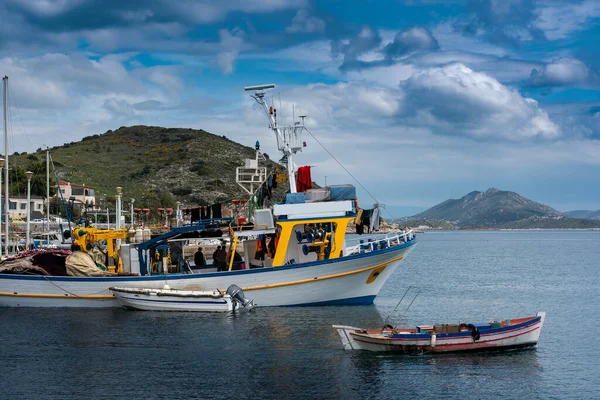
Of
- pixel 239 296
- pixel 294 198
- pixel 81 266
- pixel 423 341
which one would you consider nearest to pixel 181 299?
pixel 239 296

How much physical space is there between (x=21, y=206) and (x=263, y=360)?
7786 cm

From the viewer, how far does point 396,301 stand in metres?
35.6

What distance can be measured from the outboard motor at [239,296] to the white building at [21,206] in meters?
64.8

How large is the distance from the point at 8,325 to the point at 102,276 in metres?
4.79

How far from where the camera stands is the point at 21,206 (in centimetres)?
9056

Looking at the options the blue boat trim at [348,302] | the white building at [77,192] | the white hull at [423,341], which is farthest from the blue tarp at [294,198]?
the white building at [77,192]

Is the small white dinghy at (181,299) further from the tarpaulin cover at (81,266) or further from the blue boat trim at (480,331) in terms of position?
the blue boat trim at (480,331)

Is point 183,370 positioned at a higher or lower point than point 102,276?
lower

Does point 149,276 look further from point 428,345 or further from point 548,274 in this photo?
point 548,274

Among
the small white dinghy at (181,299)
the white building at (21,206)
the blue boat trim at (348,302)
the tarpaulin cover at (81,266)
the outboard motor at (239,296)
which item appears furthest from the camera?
the white building at (21,206)

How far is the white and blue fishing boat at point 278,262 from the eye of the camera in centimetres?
2952

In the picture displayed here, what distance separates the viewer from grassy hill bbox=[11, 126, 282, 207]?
395 feet

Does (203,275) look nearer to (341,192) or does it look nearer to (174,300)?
(174,300)

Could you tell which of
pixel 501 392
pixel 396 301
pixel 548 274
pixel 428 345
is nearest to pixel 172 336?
pixel 428 345
